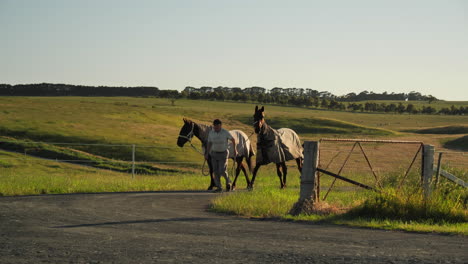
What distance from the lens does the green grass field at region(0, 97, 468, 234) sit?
523 inches

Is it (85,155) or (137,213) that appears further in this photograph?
(85,155)

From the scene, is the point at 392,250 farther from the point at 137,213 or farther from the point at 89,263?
the point at 137,213

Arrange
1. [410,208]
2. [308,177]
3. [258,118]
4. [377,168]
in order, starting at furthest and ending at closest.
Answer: [377,168]
[258,118]
[308,177]
[410,208]

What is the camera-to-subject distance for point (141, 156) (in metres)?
41.0

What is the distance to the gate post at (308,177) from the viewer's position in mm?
12227

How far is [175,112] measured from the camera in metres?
101

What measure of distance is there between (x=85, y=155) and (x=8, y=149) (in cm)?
552

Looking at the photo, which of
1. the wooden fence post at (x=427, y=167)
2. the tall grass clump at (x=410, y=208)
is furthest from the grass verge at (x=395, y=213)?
the wooden fence post at (x=427, y=167)

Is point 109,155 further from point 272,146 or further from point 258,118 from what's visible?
point 258,118

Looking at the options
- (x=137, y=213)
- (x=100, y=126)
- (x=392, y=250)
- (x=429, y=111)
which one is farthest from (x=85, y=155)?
(x=429, y=111)

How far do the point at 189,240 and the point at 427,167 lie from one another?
6.19 metres

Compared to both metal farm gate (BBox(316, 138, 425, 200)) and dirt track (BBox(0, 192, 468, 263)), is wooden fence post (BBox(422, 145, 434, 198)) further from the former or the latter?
dirt track (BBox(0, 192, 468, 263))

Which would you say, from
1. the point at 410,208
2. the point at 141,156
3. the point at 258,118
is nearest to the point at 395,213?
the point at 410,208

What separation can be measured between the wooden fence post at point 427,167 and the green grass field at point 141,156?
3.09ft
